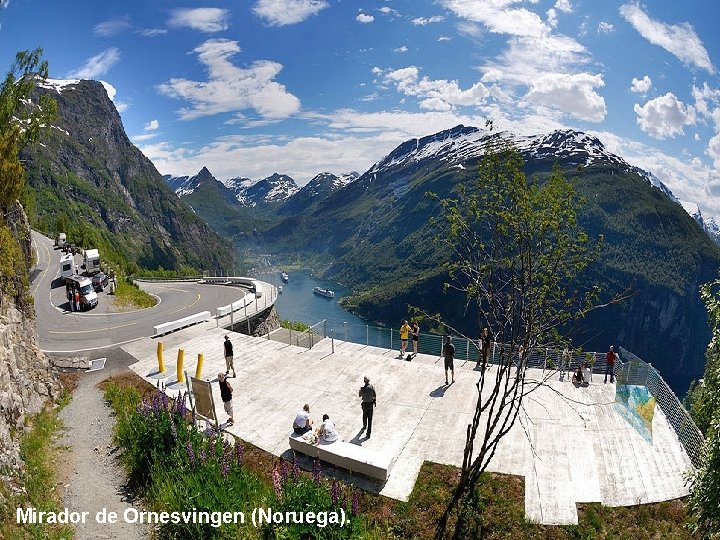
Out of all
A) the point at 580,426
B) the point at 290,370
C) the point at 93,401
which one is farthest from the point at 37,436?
the point at 580,426

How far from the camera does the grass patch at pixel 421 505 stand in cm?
832

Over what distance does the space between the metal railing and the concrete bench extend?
278 inches

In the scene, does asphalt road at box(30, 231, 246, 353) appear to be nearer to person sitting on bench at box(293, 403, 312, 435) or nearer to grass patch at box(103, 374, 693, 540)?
person sitting on bench at box(293, 403, 312, 435)

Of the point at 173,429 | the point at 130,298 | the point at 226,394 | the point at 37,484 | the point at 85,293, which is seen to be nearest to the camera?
the point at 37,484

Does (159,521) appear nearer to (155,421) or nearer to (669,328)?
(155,421)

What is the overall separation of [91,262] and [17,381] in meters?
32.1

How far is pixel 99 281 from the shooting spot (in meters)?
37.9

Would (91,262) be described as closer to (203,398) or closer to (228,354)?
(228,354)

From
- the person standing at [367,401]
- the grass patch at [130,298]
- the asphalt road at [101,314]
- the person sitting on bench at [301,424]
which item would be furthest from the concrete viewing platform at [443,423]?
the grass patch at [130,298]

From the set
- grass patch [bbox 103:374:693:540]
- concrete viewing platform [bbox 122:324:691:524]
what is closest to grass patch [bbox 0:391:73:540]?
grass patch [bbox 103:374:693:540]

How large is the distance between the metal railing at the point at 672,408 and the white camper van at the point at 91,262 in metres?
41.8

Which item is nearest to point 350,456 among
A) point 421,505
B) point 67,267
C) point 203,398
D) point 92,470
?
point 421,505

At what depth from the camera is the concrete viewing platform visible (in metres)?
10.7

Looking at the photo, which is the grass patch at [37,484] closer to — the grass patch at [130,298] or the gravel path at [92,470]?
the gravel path at [92,470]
